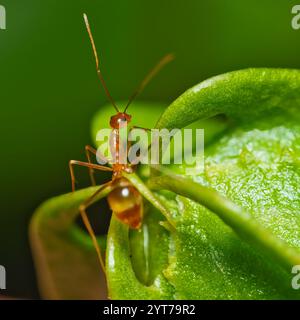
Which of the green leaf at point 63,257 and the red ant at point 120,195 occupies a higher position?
the red ant at point 120,195

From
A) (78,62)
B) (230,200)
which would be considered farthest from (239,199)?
(78,62)

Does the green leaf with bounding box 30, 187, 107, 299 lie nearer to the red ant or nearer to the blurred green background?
the red ant

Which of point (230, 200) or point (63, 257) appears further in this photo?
point (63, 257)

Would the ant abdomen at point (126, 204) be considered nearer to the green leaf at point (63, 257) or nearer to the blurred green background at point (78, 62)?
the green leaf at point (63, 257)

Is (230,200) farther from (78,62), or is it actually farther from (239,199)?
(78,62)

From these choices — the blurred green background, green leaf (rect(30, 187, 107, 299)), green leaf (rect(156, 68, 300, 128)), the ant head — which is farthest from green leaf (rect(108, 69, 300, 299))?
the blurred green background

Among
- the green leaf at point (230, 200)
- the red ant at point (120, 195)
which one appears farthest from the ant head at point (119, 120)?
the green leaf at point (230, 200)
